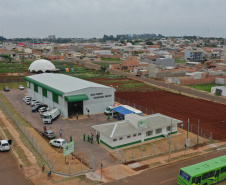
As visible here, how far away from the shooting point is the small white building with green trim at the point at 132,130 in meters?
26.7

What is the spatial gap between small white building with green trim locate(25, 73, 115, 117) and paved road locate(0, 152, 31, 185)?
13609 millimetres

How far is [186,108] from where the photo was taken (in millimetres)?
43688

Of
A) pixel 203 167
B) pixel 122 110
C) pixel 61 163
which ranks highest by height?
pixel 122 110

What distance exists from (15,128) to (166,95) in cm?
3330

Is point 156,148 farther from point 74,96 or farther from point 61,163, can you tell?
point 74,96

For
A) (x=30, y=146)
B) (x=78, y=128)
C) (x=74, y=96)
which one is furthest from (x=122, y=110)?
(x=30, y=146)

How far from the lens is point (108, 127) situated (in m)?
28.0

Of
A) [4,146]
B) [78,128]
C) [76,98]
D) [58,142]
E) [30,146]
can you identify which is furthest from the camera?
[76,98]

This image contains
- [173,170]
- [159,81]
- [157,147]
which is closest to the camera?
[173,170]

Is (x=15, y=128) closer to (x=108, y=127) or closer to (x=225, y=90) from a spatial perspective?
(x=108, y=127)

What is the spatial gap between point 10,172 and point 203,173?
15787 millimetres

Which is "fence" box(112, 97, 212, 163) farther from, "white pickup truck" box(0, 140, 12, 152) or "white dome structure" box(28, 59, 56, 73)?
"white dome structure" box(28, 59, 56, 73)

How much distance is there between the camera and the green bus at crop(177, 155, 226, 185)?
709 inches

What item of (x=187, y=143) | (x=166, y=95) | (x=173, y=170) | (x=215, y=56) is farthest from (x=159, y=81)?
(x=215, y=56)
